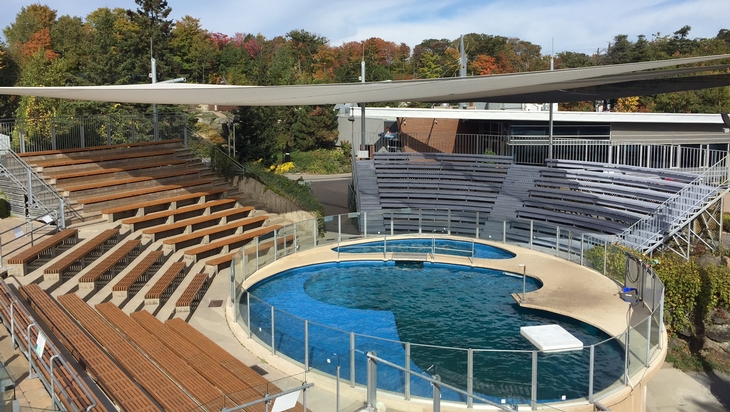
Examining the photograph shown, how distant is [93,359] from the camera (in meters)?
8.59

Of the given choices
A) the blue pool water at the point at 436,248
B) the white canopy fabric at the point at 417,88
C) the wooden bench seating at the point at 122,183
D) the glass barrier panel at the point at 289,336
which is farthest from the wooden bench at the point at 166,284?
the blue pool water at the point at 436,248

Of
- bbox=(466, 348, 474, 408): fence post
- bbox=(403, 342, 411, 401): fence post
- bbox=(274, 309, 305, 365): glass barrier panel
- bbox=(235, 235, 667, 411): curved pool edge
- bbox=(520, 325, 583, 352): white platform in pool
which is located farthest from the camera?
bbox=(274, 309, 305, 365): glass barrier panel

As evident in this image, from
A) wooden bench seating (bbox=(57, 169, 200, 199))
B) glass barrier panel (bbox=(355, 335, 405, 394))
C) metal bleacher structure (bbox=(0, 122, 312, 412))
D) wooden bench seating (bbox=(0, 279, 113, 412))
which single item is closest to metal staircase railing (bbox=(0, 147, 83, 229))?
metal bleacher structure (bbox=(0, 122, 312, 412))

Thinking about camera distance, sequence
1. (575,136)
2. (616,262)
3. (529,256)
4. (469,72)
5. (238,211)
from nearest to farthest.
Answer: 1. (616,262)
2. (529,256)
3. (238,211)
4. (575,136)
5. (469,72)

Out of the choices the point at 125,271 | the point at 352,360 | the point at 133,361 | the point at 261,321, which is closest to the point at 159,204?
the point at 125,271

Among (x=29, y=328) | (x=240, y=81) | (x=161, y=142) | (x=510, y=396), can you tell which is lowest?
(x=510, y=396)

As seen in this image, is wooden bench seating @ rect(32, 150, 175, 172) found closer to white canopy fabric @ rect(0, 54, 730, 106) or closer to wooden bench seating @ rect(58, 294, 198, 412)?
white canopy fabric @ rect(0, 54, 730, 106)

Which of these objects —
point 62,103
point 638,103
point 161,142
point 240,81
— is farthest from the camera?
point 240,81

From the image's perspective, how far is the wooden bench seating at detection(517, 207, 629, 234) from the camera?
58.9ft

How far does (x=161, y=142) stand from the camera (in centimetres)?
2242

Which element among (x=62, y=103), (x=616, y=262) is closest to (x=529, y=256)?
(x=616, y=262)

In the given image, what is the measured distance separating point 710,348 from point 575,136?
53.4 ft

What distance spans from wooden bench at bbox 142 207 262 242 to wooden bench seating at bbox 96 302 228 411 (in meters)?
5.75

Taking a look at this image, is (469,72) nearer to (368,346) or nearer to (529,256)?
(529,256)
